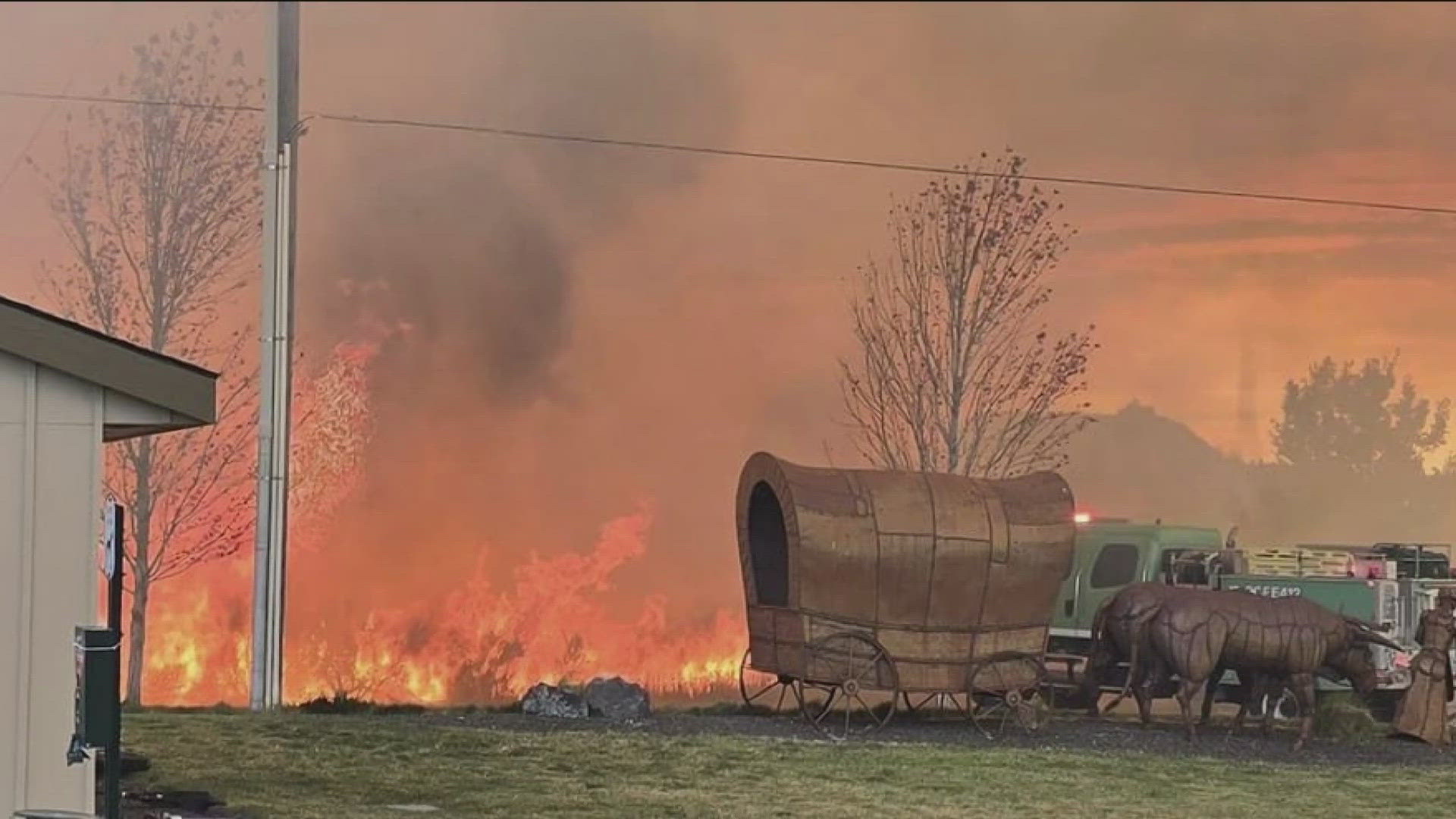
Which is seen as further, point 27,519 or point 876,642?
point 876,642

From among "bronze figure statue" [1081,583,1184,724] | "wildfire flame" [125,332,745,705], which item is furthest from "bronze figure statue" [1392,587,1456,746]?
"wildfire flame" [125,332,745,705]

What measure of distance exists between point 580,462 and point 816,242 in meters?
3.60

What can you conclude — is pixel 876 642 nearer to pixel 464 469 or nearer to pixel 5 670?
pixel 464 469

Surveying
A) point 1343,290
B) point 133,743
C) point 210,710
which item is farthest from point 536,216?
point 1343,290

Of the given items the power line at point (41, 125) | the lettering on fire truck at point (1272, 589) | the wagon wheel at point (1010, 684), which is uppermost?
the power line at point (41, 125)

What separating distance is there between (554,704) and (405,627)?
9.83ft

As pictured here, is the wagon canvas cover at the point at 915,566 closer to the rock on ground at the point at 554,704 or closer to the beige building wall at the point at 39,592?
the rock on ground at the point at 554,704

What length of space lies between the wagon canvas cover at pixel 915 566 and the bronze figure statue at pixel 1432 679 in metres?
3.22

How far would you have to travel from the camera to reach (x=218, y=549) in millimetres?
21047

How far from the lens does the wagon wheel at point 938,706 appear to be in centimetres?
1962

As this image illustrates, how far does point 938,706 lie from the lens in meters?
20.8

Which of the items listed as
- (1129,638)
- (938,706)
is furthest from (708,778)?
(938,706)

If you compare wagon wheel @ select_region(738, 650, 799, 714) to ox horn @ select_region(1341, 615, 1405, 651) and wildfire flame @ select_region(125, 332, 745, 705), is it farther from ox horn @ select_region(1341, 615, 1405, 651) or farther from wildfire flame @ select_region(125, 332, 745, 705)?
ox horn @ select_region(1341, 615, 1405, 651)

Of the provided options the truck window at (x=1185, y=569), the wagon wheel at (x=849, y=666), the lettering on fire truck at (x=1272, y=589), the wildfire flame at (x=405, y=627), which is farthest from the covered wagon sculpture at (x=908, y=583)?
the wildfire flame at (x=405, y=627)
